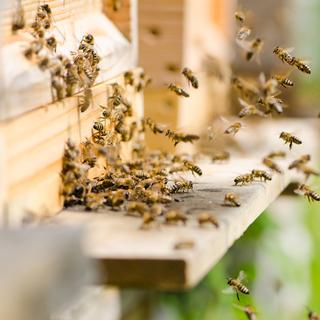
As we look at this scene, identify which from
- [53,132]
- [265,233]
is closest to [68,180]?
[53,132]

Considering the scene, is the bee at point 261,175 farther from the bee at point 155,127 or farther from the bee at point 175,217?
the bee at point 175,217

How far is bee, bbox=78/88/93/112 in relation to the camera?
5.73m

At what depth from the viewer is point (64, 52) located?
5.79 metres

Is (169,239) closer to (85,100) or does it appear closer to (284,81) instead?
(85,100)

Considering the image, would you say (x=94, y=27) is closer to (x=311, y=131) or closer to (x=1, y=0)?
(x=1, y=0)

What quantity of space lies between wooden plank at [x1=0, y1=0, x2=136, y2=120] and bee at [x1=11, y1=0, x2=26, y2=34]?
0.05 meters

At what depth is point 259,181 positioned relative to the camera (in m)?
6.14

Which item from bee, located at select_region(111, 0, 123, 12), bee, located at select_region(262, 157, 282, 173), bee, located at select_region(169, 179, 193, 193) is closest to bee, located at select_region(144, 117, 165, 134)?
bee, located at select_region(111, 0, 123, 12)

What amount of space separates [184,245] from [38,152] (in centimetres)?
104

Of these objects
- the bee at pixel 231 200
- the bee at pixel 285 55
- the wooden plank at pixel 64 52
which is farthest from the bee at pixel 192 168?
the bee at pixel 285 55

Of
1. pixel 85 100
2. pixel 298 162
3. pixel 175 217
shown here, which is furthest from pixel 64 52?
pixel 298 162

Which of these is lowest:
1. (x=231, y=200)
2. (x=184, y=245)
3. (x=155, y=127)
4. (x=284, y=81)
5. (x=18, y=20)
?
(x=155, y=127)

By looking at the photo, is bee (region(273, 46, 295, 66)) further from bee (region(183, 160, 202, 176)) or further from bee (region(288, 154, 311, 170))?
bee (region(183, 160, 202, 176))

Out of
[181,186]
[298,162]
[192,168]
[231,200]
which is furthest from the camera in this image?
[298,162]
